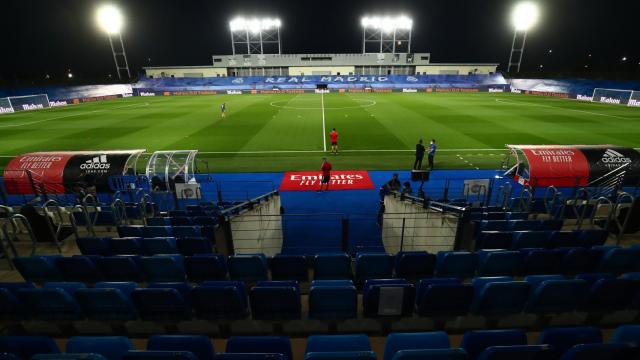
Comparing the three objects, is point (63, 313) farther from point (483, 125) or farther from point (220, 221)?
point (483, 125)

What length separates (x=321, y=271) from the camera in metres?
6.60

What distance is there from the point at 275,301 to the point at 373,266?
228cm

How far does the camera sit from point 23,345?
377cm

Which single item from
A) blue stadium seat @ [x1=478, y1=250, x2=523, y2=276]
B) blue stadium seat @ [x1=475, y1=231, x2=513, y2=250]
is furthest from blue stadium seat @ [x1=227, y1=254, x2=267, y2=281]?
blue stadium seat @ [x1=475, y1=231, x2=513, y2=250]

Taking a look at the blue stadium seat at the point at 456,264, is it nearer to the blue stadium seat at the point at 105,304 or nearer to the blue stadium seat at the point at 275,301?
the blue stadium seat at the point at 275,301

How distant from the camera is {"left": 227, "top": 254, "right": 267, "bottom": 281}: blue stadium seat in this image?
249 inches

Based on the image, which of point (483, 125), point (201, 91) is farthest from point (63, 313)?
point (201, 91)

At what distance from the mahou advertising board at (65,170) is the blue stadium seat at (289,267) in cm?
1206

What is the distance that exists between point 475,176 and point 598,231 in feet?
36.9

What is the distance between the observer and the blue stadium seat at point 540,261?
6.46 m

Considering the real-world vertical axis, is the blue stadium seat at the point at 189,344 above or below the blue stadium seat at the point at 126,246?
above

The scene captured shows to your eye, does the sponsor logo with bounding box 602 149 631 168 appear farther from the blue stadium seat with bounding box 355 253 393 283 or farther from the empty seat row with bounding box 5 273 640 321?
the blue stadium seat with bounding box 355 253 393 283

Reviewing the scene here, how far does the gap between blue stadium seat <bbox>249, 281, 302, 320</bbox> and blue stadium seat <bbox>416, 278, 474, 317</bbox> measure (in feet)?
7.03

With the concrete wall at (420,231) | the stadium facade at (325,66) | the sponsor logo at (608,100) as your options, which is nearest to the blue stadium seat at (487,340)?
the concrete wall at (420,231)
